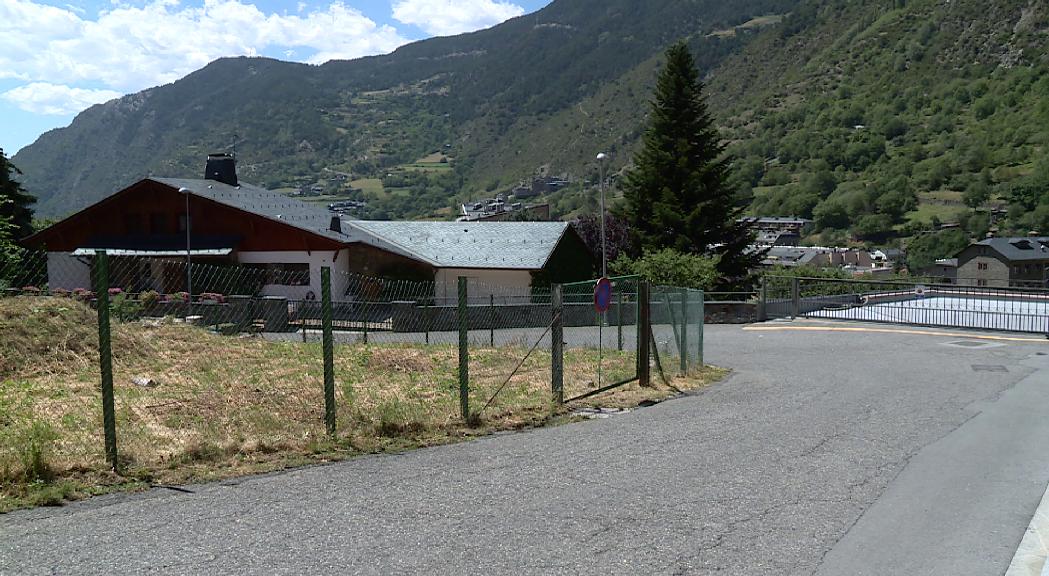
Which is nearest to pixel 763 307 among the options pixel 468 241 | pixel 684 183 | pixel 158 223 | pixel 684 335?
pixel 684 183

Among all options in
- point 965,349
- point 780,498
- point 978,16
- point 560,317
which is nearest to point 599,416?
point 560,317

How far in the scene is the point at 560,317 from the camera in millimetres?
11820

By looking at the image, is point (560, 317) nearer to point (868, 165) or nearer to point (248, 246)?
Answer: point (248, 246)

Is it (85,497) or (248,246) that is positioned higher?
(248,246)

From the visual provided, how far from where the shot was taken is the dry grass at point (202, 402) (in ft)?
25.5

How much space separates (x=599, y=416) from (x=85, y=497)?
21.6 feet

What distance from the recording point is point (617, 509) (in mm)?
7066

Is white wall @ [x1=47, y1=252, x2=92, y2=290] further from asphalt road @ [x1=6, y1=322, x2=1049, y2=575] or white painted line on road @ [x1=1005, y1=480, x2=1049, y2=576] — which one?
white painted line on road @ [x1=1005, y1=480, x2=1049, y2=576]

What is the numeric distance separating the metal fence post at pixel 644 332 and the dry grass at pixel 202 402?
296 mm

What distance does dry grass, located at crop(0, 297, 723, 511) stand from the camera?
7785 mm

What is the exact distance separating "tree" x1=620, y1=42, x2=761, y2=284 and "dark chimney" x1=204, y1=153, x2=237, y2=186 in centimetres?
2265

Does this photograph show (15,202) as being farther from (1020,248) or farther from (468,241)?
(1020,248)

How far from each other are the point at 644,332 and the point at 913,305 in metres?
23.8

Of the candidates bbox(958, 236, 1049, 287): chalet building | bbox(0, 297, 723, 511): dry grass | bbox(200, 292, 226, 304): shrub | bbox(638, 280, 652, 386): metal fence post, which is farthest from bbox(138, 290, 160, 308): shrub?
bbox(958, 236, 1049, 287): chalet building
